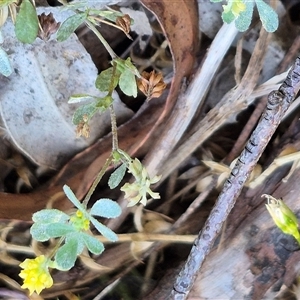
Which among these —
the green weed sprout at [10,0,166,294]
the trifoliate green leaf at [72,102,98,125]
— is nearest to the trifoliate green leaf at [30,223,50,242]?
the green weed sprout at [10,0,166,294]

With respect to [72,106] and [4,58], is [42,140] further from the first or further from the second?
[4,58]

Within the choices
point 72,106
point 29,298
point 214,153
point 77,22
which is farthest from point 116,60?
point 29,298

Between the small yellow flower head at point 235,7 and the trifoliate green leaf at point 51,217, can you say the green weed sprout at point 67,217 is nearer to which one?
the trifoliate green leaf at point 51,217

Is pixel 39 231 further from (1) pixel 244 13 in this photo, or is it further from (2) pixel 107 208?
(1) pixel 244 13

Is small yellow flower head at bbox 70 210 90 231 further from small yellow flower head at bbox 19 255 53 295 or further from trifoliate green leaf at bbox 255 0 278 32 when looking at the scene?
trifoliate green leaf at bbox 255 0 278 32

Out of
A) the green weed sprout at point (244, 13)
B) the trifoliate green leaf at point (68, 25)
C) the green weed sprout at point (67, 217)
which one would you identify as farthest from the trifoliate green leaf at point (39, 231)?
the green weed sprout at point (244, 13)
